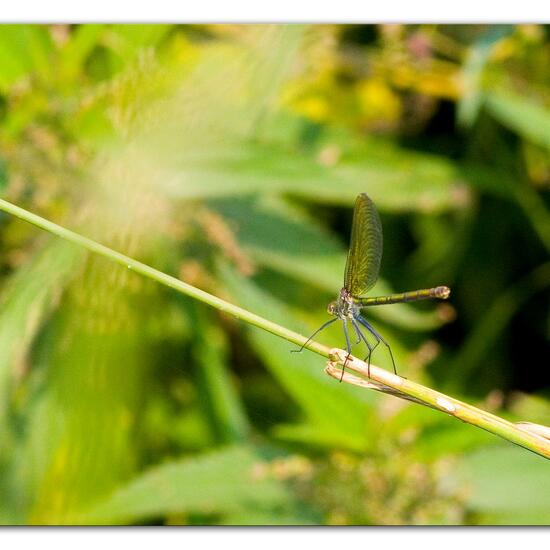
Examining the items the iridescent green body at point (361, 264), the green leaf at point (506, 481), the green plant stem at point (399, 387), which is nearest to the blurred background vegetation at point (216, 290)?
the green leaf at point (506, 481)

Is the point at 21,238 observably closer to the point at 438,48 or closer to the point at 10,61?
the point at 10,61

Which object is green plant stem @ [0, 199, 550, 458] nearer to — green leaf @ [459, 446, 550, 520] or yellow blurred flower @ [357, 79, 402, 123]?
green leaf @ [459, 446, 550, 520]

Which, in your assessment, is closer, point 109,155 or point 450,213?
point 109,155

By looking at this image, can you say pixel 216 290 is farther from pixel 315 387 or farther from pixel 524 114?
pixel 524 114

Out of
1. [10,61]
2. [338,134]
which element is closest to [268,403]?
[338,134]

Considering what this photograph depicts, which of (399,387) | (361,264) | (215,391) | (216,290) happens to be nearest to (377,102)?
(216,290)

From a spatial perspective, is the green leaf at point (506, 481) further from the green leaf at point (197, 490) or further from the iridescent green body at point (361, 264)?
the iridescent green body at point (361, 264)

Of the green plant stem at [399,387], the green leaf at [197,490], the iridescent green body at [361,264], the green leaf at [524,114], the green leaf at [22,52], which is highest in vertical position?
A: the green leaf at [524,114]
